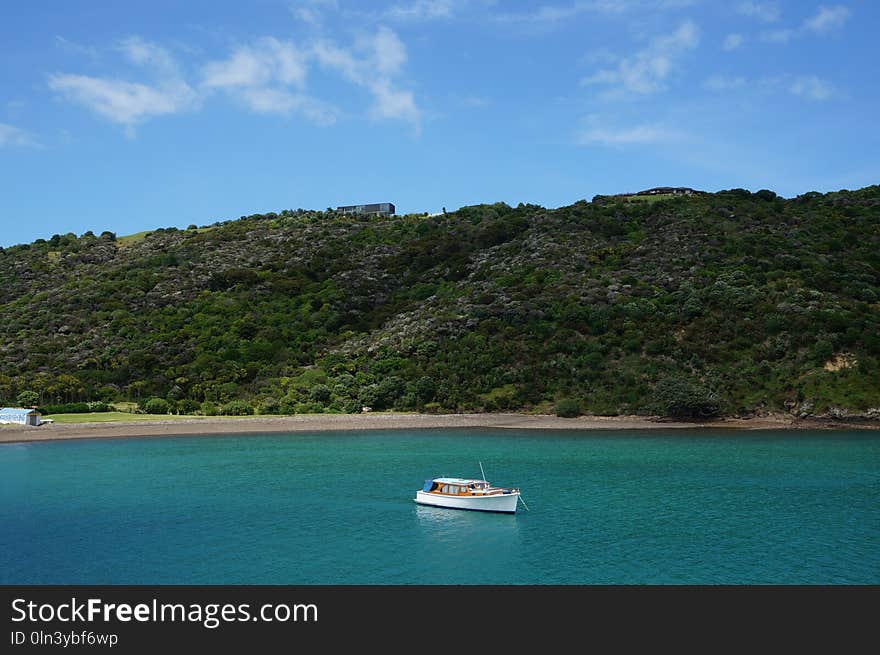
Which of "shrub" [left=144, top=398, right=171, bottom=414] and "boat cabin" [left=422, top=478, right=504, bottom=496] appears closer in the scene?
"boat cabin" [left=422, top=478, right=504, bottom=496]

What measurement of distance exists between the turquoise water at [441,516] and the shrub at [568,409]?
1843 centimetres

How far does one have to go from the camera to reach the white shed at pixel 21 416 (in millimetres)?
76625

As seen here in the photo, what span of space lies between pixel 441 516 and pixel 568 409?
1783 inches

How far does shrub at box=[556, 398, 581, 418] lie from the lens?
8206cm

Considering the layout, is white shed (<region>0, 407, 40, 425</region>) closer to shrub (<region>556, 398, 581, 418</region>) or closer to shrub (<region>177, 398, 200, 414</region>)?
shrub (<region>177, 398, 200, 414</region>)

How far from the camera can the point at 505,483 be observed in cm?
4625

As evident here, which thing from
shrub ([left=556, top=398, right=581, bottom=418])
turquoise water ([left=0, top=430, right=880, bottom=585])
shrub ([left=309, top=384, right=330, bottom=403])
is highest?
shrub ([left=309, top=384, right=330, bottom=403])

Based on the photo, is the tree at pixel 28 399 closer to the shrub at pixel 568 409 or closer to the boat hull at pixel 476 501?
the shrub at pixel 568 409

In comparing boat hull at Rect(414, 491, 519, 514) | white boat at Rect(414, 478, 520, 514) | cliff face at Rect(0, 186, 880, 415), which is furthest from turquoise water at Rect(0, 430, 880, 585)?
cliff face at Rect(0, 186, 880, 415)

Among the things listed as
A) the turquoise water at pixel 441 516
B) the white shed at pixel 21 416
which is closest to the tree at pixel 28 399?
the white shed at pixel 21 416

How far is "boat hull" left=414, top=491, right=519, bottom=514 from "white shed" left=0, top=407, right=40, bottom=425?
53.5 metres

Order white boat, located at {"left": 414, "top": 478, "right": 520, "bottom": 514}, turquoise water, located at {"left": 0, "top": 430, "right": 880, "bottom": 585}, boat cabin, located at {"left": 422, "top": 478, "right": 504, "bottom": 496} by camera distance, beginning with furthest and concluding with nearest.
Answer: boat cabin, located at {"left": 422, "top": 478, "right": 504, "bottom": 496}, white boat, located at {"left": 414, "top": 478, "right": 520, "bottom": 514}, turquoise water, located at {"left": 0, "top": 430, "right": 880, "bottom": 585}
